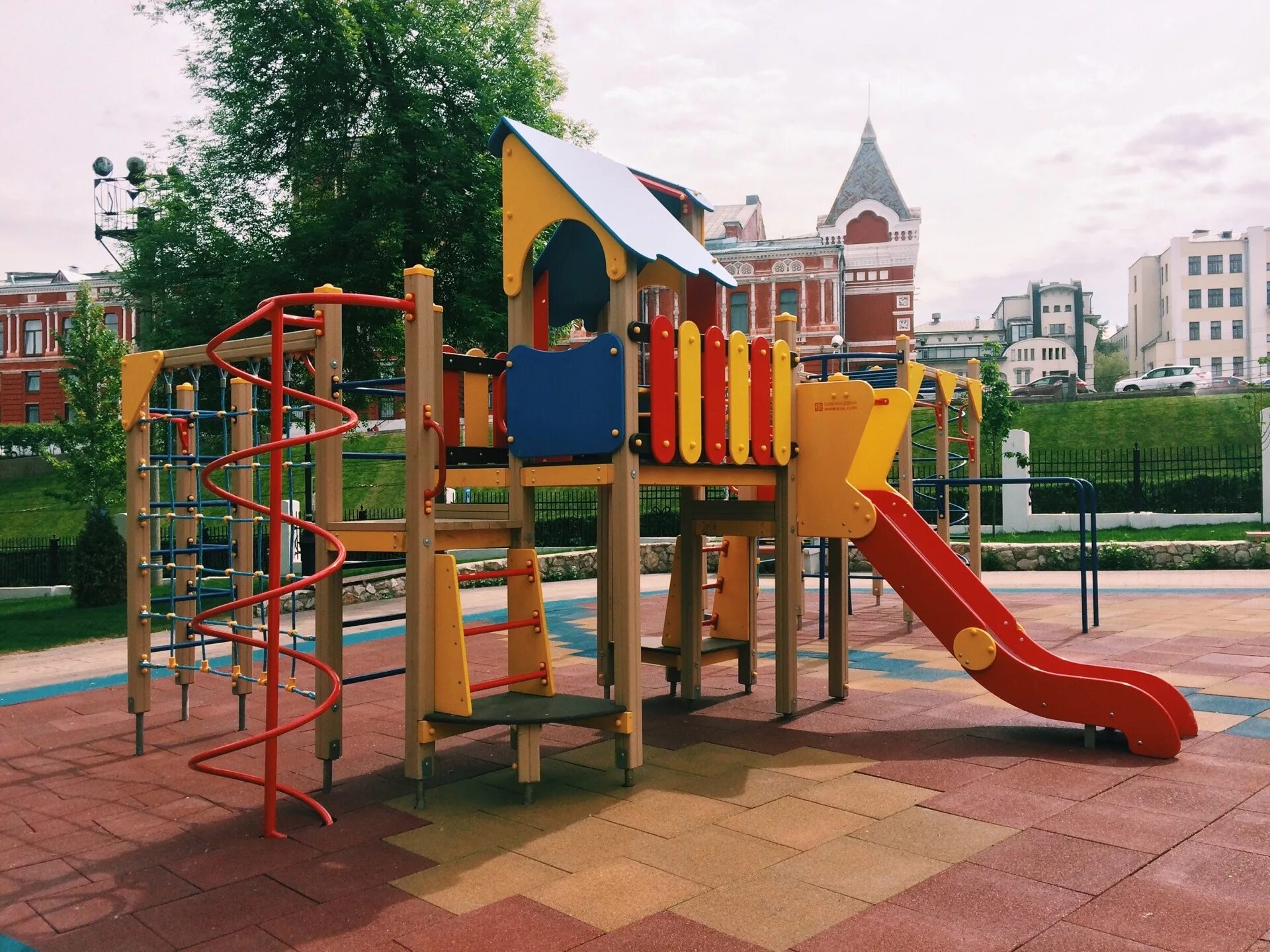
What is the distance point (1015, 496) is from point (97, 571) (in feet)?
56.6

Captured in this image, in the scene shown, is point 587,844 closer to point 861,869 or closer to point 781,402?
point 861,869

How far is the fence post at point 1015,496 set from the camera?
2084 centimetres

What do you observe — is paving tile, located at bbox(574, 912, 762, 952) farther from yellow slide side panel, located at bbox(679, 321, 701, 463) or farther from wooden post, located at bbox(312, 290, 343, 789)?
yellow slide side panel, located at bbox(679, 321, 701, 463)

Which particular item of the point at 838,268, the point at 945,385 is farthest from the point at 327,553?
the point at 838,268

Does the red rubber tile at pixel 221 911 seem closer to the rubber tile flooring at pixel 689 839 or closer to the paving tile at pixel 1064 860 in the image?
the rubber tile flooring at pixel 689 839

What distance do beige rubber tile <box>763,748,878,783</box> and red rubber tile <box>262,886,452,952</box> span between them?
2.09 m

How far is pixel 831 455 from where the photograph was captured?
6016 mm

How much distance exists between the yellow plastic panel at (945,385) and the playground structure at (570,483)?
390 centimetres

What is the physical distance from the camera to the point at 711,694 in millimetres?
6906

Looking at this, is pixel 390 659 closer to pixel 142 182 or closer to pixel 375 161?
pixel 375 161

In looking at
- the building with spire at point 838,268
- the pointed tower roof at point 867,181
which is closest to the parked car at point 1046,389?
the building with spire at point 838,268

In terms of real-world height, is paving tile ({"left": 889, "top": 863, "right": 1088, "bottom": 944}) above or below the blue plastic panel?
below

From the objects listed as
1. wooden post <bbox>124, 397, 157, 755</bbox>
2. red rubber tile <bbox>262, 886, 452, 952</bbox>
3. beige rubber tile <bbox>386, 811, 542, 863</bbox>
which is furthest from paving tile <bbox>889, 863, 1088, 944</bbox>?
wooden post <bbox>124, 397, 157, 755</bbox>

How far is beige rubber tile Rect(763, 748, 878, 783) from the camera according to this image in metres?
4.79
